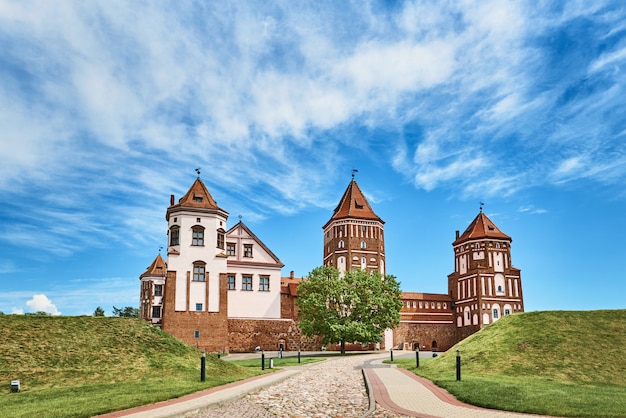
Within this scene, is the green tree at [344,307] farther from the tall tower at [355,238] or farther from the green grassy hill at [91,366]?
the green grassy hill at [91,366]

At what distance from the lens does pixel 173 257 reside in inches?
1954

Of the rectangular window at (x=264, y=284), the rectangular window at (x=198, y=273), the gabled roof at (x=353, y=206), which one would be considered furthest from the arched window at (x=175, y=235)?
the gabled roof at (x=353, y=206)

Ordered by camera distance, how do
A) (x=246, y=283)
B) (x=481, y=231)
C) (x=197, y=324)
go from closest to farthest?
(x=197, y=324) < (x=246, y=283) < (x=481, y=231)

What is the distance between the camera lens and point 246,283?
5500cm

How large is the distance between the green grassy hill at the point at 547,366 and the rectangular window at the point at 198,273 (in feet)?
90.9

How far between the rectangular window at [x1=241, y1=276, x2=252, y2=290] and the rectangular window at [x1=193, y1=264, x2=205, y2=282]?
5691 millimetres

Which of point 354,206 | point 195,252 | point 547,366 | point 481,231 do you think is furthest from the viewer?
point 481,231

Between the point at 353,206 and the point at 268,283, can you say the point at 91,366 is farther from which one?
the point at 353,206

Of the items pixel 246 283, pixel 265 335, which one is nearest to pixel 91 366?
pixel 265 335

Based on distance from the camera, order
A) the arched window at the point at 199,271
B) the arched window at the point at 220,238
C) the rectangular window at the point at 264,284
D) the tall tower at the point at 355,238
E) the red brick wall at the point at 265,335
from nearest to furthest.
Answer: the arched window at the point at 199,271 → the arched window at the point at 220,238 → the red brick wall at the point at 265,335 → the rectangular window at the point at 264,284 → the tall tower at the point at 355,238

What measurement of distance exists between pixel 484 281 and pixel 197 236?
41.8 metres

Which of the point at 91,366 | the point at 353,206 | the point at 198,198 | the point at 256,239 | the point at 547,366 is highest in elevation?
the point at 353,206

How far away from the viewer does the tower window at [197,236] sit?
5050 cm

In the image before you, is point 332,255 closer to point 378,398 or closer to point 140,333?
point 140,333
